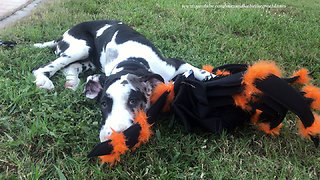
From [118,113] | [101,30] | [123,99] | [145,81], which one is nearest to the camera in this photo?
[118,113]

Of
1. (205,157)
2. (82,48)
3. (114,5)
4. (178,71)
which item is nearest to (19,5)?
(114,5)

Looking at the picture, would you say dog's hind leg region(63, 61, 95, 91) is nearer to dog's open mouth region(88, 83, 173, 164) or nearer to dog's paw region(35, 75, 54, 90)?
dog's paw region(35, 75, 54, 90)

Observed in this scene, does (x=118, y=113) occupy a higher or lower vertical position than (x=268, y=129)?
higher

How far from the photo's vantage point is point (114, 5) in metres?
6.69

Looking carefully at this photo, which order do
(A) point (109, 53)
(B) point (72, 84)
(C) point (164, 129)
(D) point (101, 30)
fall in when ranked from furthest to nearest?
(D) point (101, 30) < (A) point (109, 53) < (B) point (72, 84) < (C) point (164, 129)

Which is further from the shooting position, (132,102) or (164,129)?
(164,129)

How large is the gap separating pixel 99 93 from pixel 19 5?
527cm

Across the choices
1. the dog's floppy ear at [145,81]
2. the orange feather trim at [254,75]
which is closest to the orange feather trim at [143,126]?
the dog's floppy ear at [145,81]

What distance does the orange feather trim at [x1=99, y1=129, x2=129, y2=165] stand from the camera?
2105 millimetres

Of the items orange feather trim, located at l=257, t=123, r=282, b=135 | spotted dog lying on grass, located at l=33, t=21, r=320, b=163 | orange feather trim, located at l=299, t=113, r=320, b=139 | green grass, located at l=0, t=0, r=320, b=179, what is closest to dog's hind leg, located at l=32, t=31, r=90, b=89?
green grass, located at l=0, t=0, r=320, b=179

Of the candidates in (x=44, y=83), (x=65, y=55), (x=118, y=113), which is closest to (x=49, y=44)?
(x=65, y=55)

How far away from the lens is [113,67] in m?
3.62

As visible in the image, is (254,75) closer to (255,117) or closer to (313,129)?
(255,117)

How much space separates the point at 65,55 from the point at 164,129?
7.89ft
